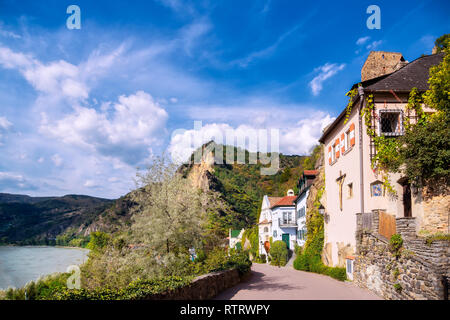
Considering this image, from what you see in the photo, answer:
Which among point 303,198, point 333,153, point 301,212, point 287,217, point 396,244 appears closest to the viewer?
point 396,244

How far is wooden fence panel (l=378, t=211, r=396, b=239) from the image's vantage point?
11.5 m

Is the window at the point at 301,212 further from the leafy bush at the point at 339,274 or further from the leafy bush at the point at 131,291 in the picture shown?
the leafy bush at the point at 131,291

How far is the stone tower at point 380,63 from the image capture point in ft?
74.8

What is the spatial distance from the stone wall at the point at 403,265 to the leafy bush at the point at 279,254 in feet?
63.6

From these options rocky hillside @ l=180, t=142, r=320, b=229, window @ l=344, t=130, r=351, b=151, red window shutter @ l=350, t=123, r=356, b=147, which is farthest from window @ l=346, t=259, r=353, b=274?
rocky hillside @ l=180, t=142, r=320, b=229

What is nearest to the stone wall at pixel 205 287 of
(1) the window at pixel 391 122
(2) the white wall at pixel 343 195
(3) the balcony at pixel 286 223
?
(2) the white wall at pixel 343 195

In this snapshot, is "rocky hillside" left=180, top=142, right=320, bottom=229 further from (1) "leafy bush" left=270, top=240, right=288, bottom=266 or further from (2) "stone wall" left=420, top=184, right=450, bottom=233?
(2) "stone wall" left=420, top=184, right=450, bottom=233

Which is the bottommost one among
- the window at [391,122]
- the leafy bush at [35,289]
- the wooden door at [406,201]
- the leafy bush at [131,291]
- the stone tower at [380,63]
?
the leafy bush at [35,289]

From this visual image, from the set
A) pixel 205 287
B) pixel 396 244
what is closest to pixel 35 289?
pixel 205 287

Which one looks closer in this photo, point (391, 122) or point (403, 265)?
point (403, 265)

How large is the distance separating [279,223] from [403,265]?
29.4m

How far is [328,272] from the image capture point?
1972 centimetres

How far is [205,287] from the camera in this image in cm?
1121

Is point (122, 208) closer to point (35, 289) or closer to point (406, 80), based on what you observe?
point (35, 289)
